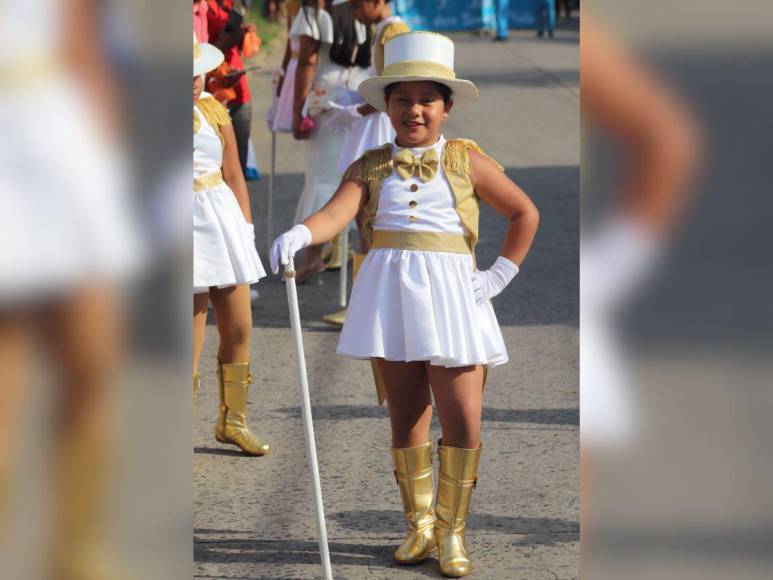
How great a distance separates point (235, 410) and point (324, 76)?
287 centimetres

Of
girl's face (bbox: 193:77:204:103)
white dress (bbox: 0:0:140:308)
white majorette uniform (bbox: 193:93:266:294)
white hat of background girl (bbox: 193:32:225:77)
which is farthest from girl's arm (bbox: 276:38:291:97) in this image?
white dress (bbox: 0:0:140:308)

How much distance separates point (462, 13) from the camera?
3247 centimetres

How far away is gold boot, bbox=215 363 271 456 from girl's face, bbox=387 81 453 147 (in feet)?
4.90

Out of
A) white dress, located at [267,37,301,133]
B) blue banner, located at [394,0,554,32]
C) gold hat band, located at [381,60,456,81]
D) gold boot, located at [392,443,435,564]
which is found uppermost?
gold hat band, located at [381,60,456,81]

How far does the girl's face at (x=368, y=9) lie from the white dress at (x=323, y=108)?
701mm

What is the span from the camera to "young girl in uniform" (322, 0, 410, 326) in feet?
22.4

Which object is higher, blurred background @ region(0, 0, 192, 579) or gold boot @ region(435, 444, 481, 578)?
blurred background @ region(0, 0, 192, 579)

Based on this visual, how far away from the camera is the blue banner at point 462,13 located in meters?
30.2

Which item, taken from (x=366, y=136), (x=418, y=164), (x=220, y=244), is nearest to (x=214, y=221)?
(x=220, y=244)

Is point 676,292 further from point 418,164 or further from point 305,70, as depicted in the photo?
point 305,70

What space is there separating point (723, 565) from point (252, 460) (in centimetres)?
339

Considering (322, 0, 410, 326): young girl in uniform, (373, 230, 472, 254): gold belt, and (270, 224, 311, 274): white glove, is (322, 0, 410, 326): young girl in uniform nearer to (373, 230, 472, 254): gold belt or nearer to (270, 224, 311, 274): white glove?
(373, 230, 472, 254): gold belt

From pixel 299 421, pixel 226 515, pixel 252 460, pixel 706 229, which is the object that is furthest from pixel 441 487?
pixel 706 229

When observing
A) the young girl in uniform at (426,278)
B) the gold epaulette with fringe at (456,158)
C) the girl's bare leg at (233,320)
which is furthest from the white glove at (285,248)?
the girl's bare leg at (233,320)
